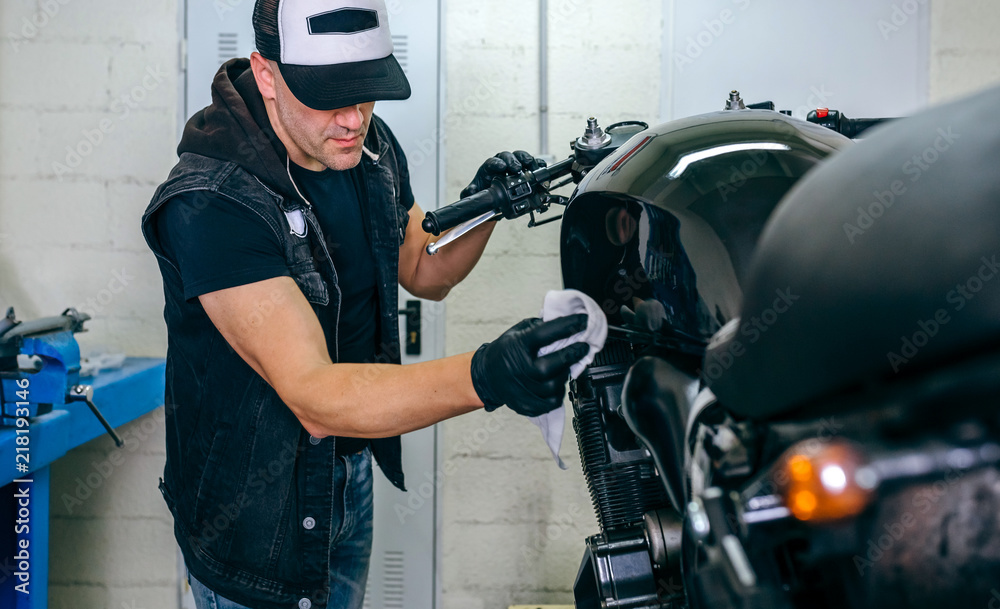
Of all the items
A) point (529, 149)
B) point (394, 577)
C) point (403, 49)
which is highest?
point (403, 49)

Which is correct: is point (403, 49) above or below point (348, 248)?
above

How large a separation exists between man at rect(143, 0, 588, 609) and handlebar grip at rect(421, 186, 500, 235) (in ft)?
0.46

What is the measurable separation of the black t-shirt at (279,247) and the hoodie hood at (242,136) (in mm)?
78

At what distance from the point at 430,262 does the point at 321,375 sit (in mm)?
582

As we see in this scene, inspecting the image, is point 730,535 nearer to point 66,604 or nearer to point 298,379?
point 298,379

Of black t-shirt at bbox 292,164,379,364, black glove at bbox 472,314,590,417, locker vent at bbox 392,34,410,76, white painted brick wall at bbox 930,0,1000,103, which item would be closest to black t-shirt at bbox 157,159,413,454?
black t-shirt at bbox 292,164,379,364

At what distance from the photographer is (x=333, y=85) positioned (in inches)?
A: 38.9

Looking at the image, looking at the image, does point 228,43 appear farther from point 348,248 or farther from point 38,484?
point 38,484

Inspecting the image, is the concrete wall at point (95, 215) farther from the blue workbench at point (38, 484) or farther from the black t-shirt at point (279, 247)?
the black t-shirt at point (279, 247)

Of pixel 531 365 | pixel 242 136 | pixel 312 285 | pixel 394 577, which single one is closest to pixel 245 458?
pixel 312 285

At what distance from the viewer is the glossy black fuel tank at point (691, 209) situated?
1.84 feet

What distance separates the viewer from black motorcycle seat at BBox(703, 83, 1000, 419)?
0.99 feet

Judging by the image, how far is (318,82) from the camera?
38.9 inches

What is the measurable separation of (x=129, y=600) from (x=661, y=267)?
1.98 m
